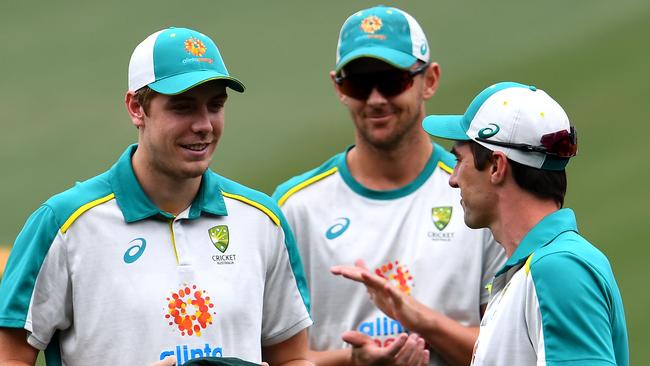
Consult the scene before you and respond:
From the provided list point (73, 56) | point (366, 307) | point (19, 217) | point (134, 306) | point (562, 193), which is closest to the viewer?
point (562, 193)

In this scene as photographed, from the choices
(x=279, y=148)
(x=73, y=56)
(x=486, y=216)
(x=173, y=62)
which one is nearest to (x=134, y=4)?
(x=73, y=56)

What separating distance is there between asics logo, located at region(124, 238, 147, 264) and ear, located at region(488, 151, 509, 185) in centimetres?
118

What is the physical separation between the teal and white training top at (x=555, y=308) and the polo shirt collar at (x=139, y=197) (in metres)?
1.10

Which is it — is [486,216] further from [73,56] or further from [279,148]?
[73,56]

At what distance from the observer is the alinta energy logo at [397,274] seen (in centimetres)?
495

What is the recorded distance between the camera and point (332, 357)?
4.93 m

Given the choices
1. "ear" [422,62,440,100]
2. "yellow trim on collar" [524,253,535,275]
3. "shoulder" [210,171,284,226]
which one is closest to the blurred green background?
"ear" [422,62,440,100]

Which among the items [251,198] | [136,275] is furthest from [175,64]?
[136,275]

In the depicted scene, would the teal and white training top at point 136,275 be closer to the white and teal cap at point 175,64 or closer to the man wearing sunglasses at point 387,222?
the white and teal cap at point 175,64

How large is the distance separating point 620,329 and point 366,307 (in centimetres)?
158

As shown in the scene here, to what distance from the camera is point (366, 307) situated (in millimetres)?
4953

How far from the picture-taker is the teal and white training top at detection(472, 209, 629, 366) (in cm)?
333

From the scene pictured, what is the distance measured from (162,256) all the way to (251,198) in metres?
0.41

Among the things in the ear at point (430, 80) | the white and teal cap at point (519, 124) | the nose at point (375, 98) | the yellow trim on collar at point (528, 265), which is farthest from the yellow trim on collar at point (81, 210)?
the ear at point (430, 80)
